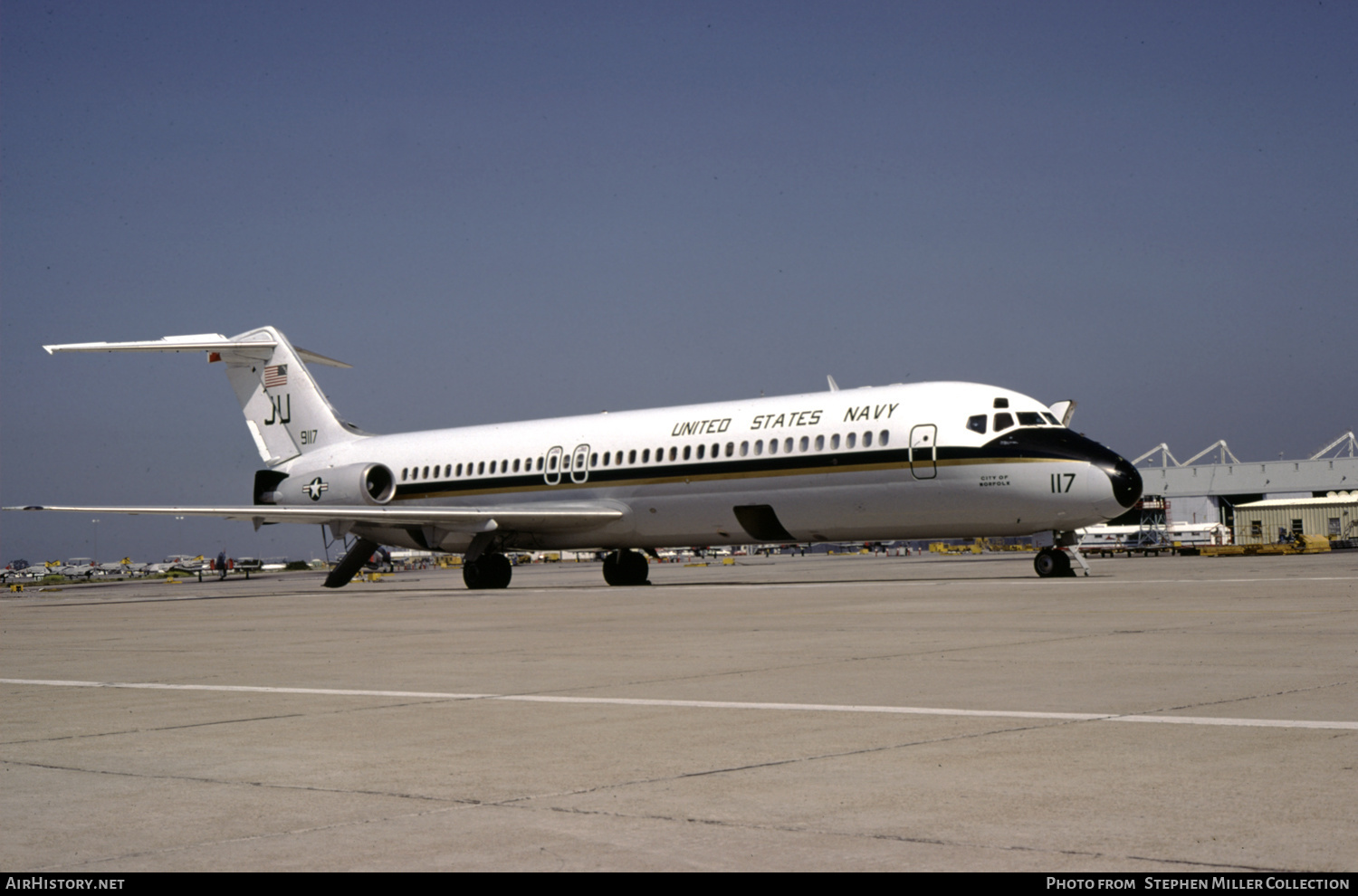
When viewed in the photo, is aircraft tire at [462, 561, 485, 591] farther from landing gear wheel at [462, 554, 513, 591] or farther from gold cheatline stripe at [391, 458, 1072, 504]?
gold cheatline stripe at [391, 458, 1072, 504]

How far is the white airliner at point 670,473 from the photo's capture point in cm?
2697

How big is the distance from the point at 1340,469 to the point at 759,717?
123 meters

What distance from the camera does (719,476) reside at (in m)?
30.5

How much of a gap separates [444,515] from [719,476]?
7859 mm

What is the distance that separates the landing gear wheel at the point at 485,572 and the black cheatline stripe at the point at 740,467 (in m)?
1.80

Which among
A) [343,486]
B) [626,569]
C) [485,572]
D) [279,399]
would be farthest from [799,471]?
[279,399]

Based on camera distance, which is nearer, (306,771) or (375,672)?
(306,771)

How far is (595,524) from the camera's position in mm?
33219

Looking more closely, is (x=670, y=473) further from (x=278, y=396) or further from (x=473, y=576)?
(x=278, y=396)

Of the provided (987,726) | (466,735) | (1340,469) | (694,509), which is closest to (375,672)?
(466,735)

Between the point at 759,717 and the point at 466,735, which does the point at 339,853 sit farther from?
the point at 759,717

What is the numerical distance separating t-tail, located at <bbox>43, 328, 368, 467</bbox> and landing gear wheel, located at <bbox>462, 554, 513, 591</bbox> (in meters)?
7.81

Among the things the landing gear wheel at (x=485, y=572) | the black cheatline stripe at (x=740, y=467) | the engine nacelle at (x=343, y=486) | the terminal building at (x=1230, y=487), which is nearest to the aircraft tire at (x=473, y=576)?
the landing gear wheel at (x=485, y=572)

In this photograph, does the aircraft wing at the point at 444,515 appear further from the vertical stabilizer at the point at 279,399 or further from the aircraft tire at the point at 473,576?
the vertical stabilizer at the point at 279,399
